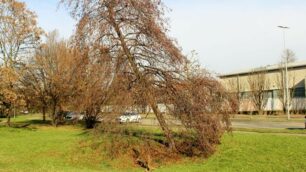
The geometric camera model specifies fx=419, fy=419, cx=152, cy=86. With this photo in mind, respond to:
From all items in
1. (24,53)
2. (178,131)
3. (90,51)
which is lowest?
(178,131)

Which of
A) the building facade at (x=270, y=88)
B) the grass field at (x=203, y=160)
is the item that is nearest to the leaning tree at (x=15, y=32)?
→ the grass field at (x=203, y=160)

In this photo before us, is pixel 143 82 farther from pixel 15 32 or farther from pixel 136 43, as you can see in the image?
pixel 15 32

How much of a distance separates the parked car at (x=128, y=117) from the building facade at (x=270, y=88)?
4173cm

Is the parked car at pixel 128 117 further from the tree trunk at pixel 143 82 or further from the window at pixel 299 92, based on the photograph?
the window at pixel 299 92

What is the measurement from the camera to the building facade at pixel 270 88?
58156 millimetres

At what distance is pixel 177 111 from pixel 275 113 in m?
44.3

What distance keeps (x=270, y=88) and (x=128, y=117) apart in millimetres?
48457

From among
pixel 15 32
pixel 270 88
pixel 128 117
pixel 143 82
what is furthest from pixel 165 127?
pixel 270 88

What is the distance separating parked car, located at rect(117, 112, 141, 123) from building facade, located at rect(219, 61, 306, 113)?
4173 centimetres

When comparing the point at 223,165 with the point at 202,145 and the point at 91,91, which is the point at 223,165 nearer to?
the point at 202,145

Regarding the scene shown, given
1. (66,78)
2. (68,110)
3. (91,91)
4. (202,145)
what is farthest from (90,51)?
(68,110)

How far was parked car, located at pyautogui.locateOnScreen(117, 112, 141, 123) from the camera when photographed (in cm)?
1770

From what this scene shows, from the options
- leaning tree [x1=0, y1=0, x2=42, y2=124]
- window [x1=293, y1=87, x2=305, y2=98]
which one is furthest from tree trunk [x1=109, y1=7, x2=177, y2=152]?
window [x1=293, y1=87, x2=305, y2=98]

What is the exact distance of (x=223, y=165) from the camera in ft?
52.7
